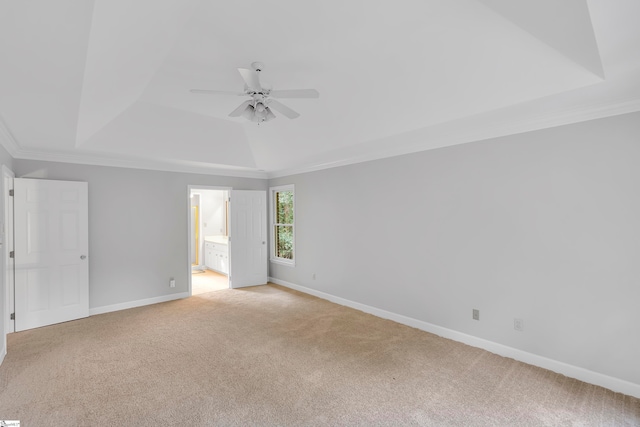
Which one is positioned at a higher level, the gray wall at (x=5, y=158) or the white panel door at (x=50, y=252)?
the gray wall at (x=5, y=158)

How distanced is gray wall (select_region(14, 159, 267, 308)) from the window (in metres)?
1.63

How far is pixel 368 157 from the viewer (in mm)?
4609

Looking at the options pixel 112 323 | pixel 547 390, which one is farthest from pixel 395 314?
pixel 112 323

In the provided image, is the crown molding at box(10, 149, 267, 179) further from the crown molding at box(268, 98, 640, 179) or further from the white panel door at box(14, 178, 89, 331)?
the crown molding at box(268, 98, 640, 179)

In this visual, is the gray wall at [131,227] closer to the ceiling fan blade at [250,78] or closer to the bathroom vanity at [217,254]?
the bathroom vanity at [217,254]

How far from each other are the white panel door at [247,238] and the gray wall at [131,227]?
859 mm

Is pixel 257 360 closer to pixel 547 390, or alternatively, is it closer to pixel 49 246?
pixel 547 390

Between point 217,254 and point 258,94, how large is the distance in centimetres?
584

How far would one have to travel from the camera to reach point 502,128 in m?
3.19

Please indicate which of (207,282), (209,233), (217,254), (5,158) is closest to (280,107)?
(5,158)

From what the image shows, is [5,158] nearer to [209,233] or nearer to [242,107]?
[242,107]

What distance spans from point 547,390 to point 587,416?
1.08ft

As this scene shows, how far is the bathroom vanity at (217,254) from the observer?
725 centimetres

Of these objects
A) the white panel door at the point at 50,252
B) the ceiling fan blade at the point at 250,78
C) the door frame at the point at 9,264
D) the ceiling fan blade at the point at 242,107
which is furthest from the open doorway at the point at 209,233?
the ceiling fan blade at the point at 250,78
